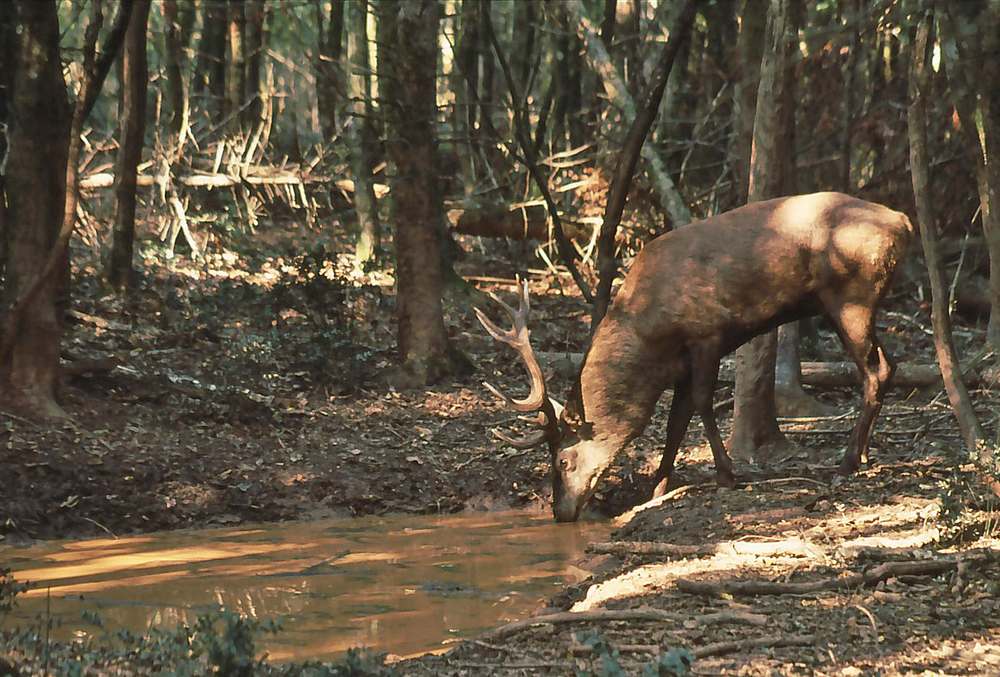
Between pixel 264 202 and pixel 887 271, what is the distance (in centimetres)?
1231

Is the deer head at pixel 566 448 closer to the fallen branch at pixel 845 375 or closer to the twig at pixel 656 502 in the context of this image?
the twig at pixel 656 502

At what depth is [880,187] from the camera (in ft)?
55.6

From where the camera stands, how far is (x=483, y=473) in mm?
10797

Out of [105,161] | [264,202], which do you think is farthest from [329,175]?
[105,161]

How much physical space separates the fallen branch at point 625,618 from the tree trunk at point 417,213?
772 centimetres

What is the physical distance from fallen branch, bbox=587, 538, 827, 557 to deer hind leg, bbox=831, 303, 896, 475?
253 centimetres

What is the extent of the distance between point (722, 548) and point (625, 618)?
1643 millimetres

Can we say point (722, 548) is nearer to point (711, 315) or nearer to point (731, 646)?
point (731, 646)

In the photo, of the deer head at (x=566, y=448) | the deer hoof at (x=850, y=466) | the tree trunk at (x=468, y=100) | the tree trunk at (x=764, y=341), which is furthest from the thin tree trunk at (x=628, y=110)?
the deer hoof at (x=850, y=466)

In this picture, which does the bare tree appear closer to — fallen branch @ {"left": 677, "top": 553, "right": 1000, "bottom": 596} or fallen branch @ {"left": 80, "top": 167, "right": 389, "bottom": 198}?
fallen branch @ {"left": 677, "top": 553, "right": 1000, "bottom": 596}

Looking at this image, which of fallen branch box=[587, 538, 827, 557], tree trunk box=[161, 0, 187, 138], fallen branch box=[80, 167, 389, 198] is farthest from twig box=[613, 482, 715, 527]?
tree trunk box=[161, 0, 187, 138]

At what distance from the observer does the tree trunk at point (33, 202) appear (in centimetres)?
1028

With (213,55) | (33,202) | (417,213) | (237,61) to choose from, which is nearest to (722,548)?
(33,202)

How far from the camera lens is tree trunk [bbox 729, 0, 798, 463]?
10.3 m
